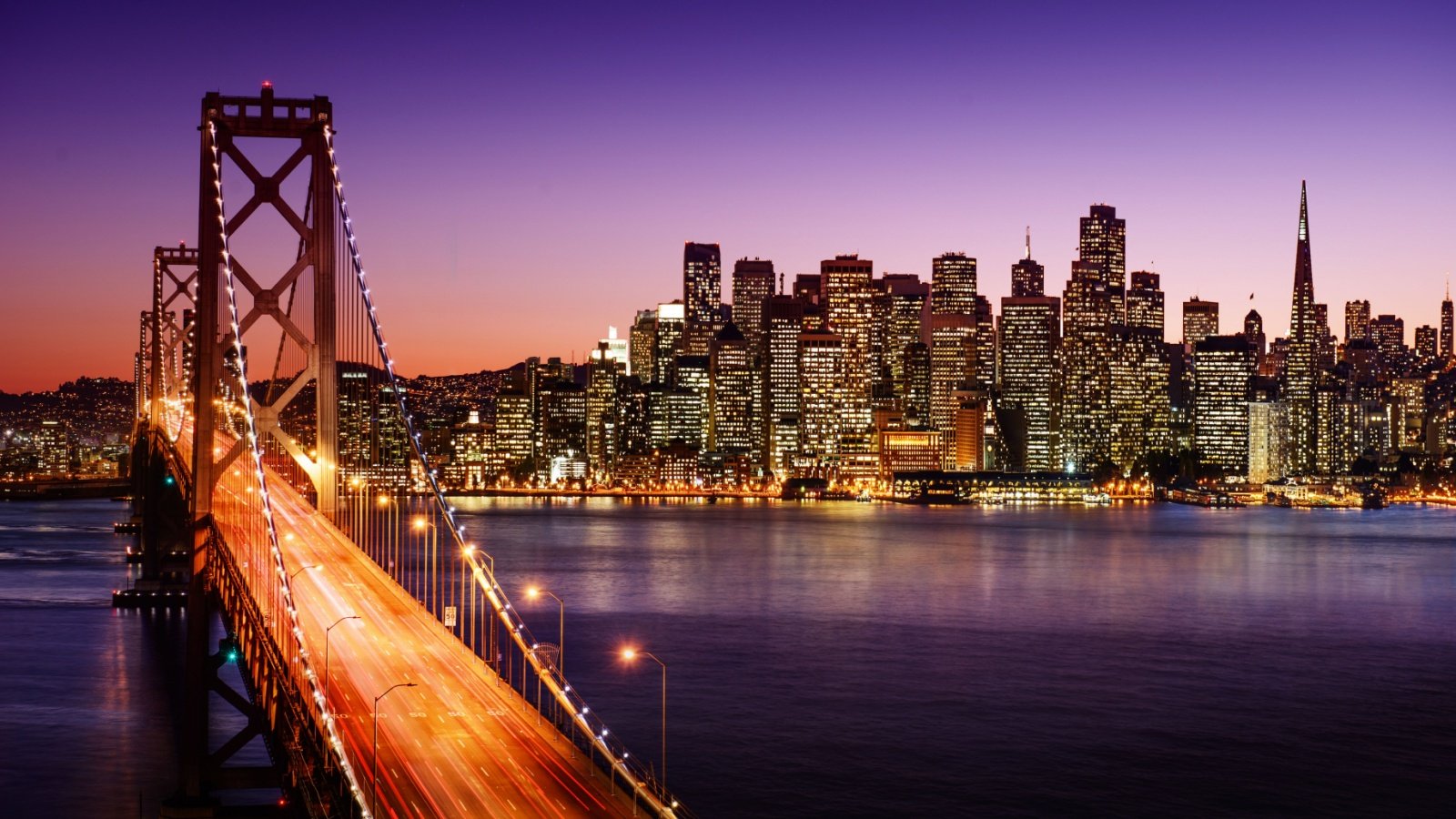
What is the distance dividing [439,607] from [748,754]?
24686 mm

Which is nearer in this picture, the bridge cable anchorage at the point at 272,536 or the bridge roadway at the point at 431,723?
the bridge cable anchorage at the point at 272,536

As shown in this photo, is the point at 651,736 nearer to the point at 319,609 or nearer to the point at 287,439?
the point at 319,609

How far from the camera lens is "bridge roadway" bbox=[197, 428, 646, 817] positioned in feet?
70.9

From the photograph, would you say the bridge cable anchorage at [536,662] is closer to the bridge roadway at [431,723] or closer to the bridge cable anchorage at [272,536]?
the bridge roadway at [431,723]

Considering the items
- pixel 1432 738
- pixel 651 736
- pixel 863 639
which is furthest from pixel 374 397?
pixel 1432 738

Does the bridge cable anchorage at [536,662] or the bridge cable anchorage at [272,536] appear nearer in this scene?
the bridge cable anchorage at [272,536]

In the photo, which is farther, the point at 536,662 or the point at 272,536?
the point at 536,662

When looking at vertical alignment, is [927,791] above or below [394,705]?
below

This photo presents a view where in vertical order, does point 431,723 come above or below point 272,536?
below

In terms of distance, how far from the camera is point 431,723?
83.6 ft

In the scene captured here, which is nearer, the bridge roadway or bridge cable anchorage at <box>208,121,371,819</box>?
bridge cable anchorage at <box>208,121,371,819</box>

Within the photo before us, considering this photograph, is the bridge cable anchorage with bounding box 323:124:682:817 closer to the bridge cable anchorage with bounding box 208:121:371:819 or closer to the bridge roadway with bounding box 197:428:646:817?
the bridge roadway with bounding box 197:428:646:817

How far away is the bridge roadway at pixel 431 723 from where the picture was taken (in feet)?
70.9

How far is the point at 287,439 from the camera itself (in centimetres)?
Answer: 3550
